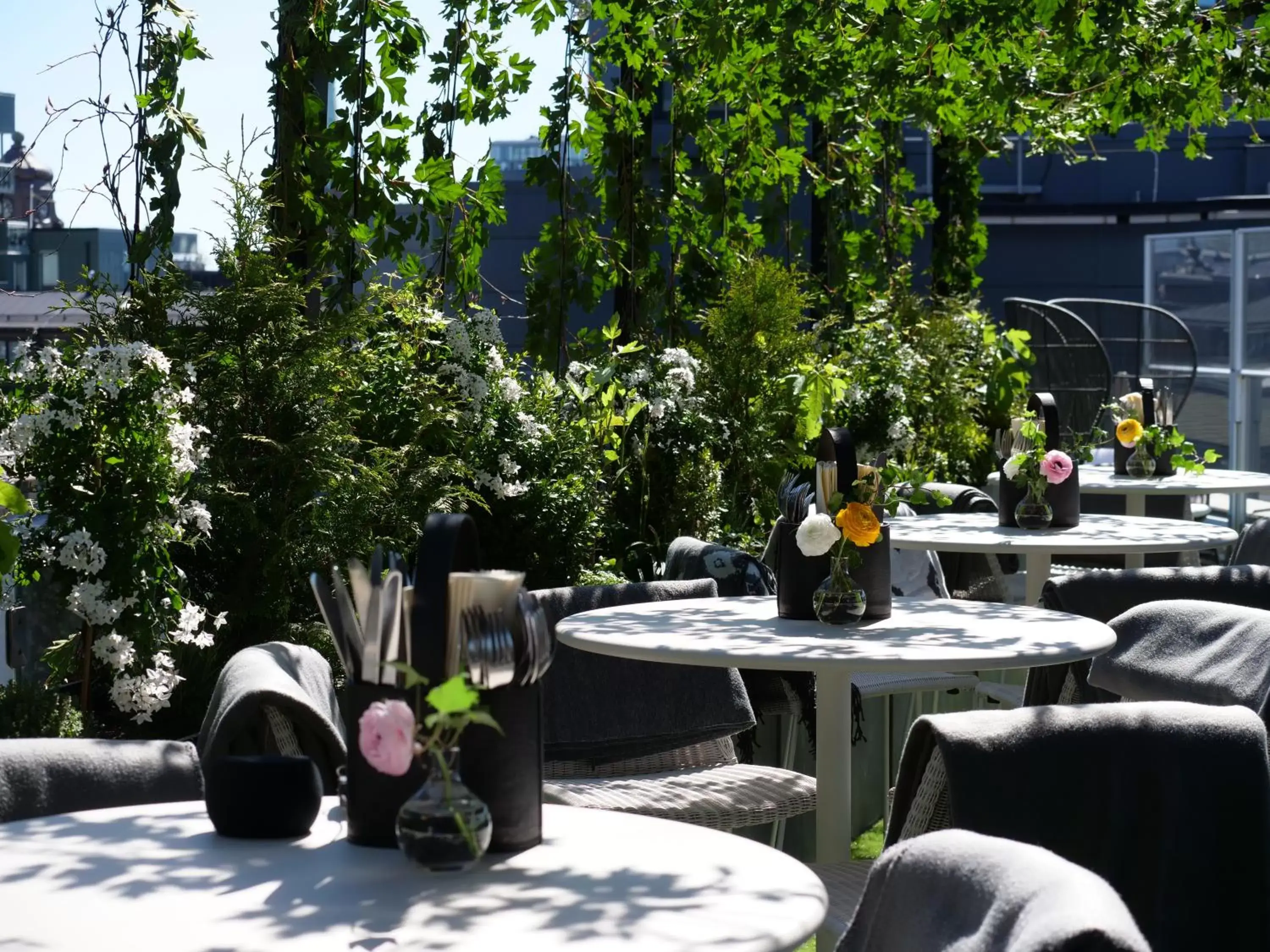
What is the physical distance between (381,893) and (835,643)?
4.50 ft

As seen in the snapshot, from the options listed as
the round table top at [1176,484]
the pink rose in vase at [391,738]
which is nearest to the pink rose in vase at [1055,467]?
the round table top at [1176,484]

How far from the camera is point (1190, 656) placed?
8.43 feet

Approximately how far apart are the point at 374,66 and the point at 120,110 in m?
0.95

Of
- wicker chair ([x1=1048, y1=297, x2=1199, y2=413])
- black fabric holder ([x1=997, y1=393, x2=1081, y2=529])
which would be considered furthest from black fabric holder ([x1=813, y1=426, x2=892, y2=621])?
wicker chair ([x1=1048, y1=297, x2=1199, y2=413])

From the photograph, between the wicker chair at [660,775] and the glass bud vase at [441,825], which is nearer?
the glass bud vase at [441,825]

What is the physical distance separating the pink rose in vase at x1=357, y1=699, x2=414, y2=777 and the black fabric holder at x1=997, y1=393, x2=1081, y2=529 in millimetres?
3408

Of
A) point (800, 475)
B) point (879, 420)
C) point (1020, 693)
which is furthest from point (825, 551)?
point (879, 420)

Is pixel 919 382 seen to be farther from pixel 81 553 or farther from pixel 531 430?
pixel 81 553

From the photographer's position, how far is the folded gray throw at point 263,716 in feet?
7.13

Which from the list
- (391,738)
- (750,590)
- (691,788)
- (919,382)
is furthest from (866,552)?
(919,382)

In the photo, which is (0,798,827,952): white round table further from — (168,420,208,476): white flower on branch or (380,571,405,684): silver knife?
(168,420,208,476): white flower on branch

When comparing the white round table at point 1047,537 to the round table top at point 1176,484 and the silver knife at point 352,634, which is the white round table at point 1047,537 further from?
the silver knife at point 352,634

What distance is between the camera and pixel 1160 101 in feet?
21.6

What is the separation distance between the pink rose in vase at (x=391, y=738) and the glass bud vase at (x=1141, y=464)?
5.12m
